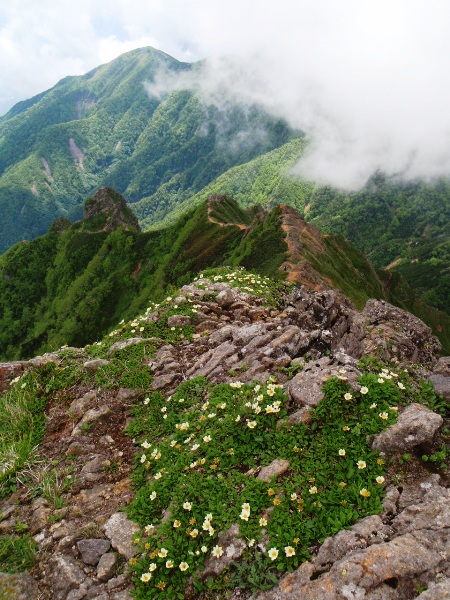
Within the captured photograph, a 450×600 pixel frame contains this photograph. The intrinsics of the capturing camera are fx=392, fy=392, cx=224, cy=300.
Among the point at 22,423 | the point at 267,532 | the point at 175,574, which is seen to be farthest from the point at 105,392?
the point at 267,532

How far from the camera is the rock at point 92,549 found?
7.13 metres

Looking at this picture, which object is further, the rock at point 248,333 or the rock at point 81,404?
the rock at point 248,333

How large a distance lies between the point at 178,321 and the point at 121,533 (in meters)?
8.17

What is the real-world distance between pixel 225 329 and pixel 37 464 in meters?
7.13

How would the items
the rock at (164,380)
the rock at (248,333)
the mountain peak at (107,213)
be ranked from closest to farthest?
1. the rock at (164,380)
2. the rock at (248,333)
3. the mountain peak at (107,213)

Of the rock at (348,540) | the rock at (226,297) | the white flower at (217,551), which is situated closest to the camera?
the rock at (348,540)

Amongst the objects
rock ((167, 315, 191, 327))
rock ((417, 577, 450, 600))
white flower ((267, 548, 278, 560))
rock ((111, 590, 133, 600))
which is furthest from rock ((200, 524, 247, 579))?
rock ((167, 315, 191, 327))

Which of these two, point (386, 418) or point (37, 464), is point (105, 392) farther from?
point (386, 418)

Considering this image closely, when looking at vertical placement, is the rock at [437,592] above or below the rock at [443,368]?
above

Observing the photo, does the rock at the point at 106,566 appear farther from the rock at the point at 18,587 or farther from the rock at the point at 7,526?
the rock at the point at 7,526

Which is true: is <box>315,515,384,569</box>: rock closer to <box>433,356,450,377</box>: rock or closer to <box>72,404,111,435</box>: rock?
<box>433,356,450,377</box>: rock

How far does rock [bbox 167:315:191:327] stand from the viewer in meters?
14.7

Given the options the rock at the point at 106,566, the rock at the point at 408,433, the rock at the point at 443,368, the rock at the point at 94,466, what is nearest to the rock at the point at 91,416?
the rock at the point at 94,466

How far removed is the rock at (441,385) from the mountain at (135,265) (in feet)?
118
